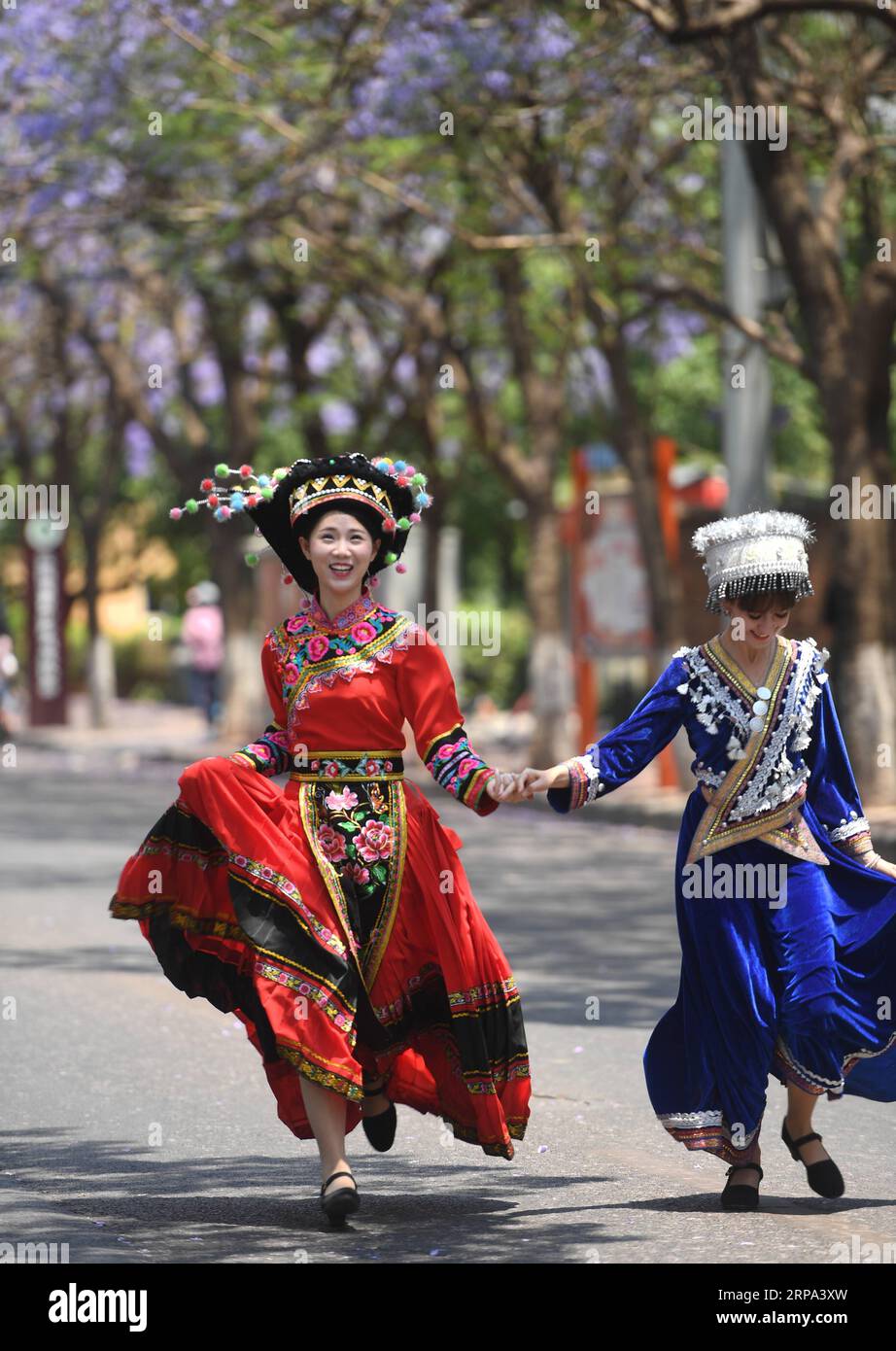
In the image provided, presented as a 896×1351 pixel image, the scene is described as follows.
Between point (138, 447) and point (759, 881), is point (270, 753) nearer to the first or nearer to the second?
point (759, 881)

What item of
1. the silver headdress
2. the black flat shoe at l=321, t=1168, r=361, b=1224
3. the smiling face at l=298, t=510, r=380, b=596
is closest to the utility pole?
the silver headdress

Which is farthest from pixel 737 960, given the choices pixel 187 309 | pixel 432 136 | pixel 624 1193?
pixel 187 309

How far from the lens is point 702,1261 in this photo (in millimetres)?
5465

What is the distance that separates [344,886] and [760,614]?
1245 millimetres

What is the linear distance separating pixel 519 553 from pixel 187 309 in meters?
14.7

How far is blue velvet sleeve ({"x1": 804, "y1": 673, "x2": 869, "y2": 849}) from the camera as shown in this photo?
6.33 meters

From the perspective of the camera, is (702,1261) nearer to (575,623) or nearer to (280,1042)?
(280,1042)

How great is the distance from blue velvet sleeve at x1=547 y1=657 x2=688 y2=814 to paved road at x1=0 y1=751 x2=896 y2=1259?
40.7 inches

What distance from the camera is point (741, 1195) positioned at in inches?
239

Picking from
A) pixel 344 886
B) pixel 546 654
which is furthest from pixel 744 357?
pixel 344 886

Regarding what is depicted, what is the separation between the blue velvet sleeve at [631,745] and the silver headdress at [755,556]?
24cm

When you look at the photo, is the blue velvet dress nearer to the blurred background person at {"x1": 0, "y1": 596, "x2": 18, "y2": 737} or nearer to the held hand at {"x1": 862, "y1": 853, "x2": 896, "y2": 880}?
the held hand at {"x1": 862, "y1": 853, "x2": 896, "y2": 880}

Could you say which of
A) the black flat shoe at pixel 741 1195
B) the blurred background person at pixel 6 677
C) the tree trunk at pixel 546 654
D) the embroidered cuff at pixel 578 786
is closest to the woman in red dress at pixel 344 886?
the embroidered cuff at pixel 578 786

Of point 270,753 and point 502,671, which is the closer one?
point 270,753
